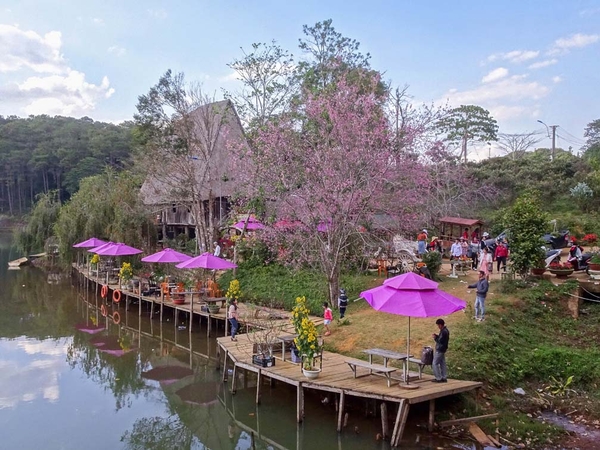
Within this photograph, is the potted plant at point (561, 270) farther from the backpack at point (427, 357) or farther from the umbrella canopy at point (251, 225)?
the umbrella canopy at point (251, 225)

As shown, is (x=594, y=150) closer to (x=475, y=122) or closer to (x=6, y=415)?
(x=475, y=122)

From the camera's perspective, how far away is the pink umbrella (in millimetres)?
9812

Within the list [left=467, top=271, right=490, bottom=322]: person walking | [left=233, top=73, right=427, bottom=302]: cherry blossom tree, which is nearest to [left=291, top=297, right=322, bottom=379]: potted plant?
[left=467, top=271, right=490, bottom=322]: person walking

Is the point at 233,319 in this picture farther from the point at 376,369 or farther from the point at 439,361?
the point at 439,361

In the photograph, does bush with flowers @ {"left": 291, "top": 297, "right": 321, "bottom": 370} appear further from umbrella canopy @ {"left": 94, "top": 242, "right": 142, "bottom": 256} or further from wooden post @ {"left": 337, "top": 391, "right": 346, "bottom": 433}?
umbrella canopy @ {"left": 94, "top": 242, "right": 142, "bottom": 256}

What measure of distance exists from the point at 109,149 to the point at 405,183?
52807 millimetres

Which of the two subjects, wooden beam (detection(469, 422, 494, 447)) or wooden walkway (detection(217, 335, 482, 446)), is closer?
wooden beam (detection(469, 422, 494, 447))

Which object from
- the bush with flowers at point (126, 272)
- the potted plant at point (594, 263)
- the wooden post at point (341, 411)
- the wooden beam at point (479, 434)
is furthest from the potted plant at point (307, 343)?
the bush with flowers at point (126, 272)

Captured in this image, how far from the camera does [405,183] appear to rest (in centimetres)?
1912

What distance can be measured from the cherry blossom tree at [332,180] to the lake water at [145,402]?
Answer: 509 cm

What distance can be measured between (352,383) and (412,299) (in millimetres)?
2163

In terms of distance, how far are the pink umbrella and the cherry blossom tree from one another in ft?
20.1

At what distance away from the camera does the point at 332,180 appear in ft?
55.3

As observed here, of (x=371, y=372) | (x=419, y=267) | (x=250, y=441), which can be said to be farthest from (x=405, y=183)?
(x=250, y=441)
